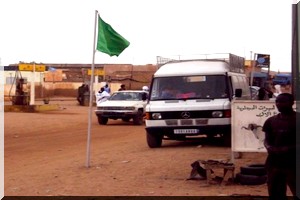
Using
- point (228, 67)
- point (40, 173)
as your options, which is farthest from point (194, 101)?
point (40, 173)

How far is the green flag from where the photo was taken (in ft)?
40.0

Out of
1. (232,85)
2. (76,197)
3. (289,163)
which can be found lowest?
(76,197)

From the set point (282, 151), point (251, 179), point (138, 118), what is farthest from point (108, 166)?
point (138, 118)

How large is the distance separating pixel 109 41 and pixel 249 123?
350cm

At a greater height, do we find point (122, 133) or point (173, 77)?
point (173, 77)

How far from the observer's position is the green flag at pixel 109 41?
40.0 feet

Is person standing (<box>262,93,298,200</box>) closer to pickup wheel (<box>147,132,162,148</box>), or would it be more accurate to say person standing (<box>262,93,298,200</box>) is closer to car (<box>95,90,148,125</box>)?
pickup wheel (<box>147,132,162,148</box>)

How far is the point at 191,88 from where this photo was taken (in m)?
15.7

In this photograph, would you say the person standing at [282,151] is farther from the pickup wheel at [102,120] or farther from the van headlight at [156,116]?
the pickup wheel at [102,120]

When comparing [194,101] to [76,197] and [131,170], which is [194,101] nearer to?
[131,170]

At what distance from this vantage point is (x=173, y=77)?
15.9m

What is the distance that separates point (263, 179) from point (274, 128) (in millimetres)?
3202

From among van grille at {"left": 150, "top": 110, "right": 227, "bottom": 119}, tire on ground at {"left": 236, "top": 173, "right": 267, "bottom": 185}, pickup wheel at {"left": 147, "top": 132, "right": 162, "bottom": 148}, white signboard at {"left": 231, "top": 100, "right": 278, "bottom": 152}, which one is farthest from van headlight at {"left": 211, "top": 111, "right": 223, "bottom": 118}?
tire on ground at {"left": 236, "top": 173, "right": 267, "bottom": 185}

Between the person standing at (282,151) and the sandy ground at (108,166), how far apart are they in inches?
90.5
